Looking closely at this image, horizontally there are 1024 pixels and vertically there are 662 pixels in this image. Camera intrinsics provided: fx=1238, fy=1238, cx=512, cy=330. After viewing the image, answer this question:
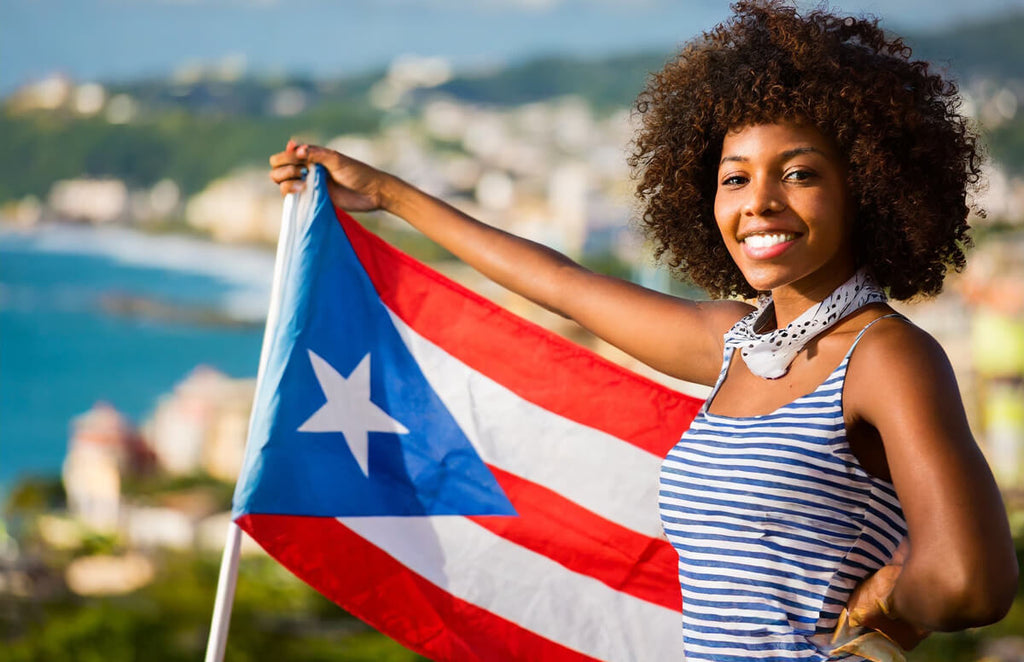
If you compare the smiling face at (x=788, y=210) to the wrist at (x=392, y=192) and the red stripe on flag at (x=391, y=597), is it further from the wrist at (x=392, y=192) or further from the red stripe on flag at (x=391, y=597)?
the red stripe on flag at (x=391, y=597)

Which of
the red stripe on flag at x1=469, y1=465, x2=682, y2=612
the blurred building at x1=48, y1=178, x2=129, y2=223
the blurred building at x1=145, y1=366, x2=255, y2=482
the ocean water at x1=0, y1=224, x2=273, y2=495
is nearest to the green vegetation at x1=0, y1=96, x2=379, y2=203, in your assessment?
the blurred building at x1=48, y1=178, x2=129, y2=223

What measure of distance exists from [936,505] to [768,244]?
0.37 metres

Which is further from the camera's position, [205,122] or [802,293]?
[205,122]

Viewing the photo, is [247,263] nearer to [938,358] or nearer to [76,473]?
[76,473]

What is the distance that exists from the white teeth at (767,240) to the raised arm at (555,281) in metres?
0.27

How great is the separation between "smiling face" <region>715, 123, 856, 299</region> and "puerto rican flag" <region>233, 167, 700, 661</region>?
2.06 ft

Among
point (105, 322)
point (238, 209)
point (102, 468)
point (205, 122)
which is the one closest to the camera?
point (102, 468)

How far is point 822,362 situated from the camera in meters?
1.34

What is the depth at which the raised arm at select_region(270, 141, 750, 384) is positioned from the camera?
66.3 inches

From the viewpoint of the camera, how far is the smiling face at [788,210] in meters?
1.37

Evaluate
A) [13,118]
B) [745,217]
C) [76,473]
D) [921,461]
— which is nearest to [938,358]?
[921,461]

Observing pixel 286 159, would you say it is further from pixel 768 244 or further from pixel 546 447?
pixel 768 244

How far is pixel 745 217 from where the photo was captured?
4.58ft

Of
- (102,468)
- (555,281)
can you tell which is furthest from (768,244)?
(102,468)
